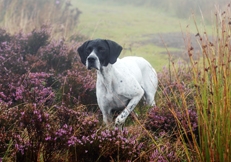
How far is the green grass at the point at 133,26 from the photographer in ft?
39.3

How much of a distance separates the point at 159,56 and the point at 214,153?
8.57 metres

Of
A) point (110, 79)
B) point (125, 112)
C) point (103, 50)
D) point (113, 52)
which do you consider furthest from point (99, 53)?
point (125, 112)

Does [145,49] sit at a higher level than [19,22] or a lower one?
lower

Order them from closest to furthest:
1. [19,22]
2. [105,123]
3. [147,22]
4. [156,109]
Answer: [105,123] → [156,109] → [19,22] → [147,22]

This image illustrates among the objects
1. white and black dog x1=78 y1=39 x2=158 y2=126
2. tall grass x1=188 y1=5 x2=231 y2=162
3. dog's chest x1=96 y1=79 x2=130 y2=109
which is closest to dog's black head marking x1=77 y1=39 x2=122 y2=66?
white and black dog x1=78 y1=39 x2=158 y2=126

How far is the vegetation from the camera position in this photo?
2688 millimetres

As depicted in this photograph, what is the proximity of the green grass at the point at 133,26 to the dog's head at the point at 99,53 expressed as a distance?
553 cm

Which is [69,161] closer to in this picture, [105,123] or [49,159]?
[49,159]

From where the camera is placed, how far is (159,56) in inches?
439

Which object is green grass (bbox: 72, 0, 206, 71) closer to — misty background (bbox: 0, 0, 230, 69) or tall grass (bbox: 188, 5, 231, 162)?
misty background (bbox: 0, 0, 230, 69)

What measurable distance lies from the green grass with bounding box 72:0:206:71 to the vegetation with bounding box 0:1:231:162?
4.82m

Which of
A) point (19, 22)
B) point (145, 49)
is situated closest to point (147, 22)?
point (145, 49)

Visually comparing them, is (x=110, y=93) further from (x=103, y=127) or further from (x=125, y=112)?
(x=103, y=127)

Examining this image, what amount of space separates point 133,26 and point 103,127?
13320mm
